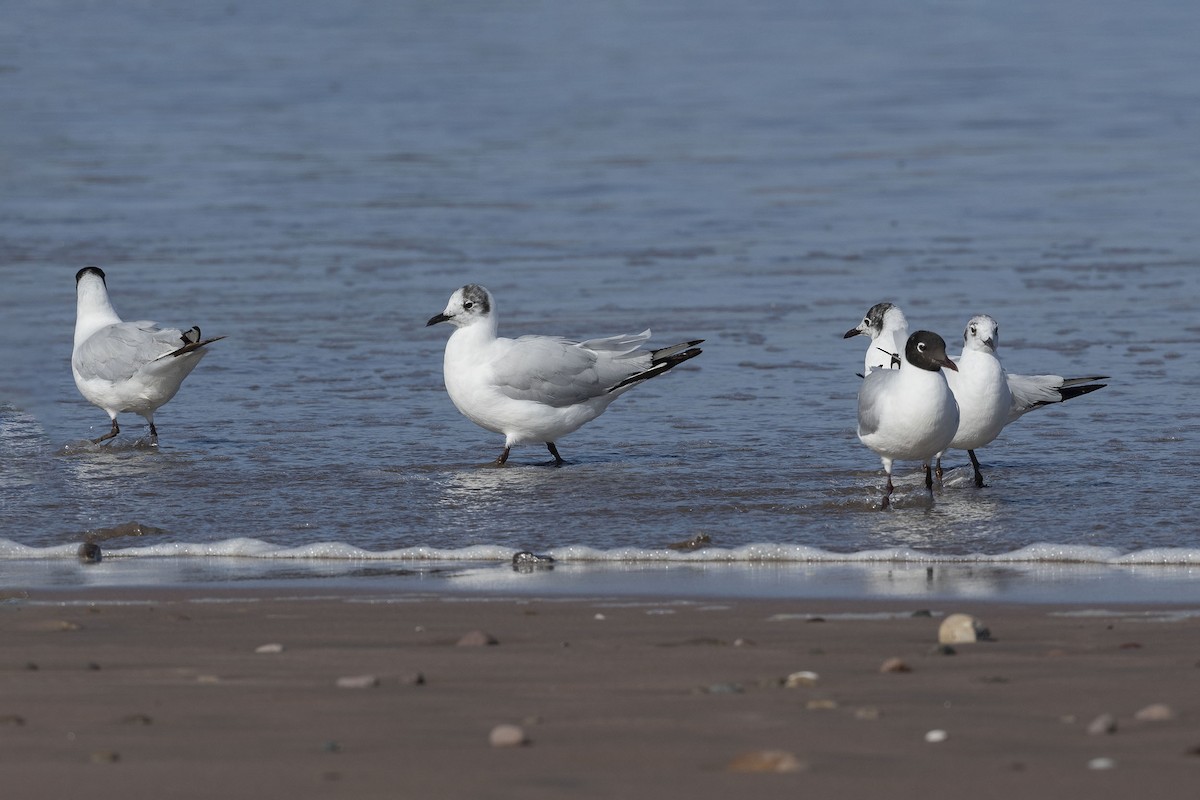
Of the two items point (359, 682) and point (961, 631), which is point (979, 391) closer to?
point (961, 631)

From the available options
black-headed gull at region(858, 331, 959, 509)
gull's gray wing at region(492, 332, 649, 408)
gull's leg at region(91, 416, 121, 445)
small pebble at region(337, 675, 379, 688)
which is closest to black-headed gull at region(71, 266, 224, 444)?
gull's leg at region(91, 416, 121, 445)

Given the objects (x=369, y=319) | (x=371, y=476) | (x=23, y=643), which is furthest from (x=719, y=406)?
(x=23, y=643)

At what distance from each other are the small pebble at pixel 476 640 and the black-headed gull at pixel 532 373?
4458mm

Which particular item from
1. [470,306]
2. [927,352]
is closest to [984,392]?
[927,352]

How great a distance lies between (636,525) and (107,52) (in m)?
28.6

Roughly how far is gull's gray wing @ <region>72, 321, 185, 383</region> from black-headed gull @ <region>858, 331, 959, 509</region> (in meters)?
3.96

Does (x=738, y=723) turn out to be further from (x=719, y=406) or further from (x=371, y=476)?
(x=719, y=406)

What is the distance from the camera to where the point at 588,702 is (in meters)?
4.32

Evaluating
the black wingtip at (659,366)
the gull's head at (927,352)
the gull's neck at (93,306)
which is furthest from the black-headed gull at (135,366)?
the gull's head at (927,352)

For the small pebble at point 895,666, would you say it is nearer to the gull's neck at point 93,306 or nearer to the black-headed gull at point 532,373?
the black-headed gull at point 532,373

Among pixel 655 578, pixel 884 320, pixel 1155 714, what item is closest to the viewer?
pixel 1155 714

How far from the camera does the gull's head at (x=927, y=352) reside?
8.18 metres

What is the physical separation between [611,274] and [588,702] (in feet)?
36.4

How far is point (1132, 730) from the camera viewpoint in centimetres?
393
